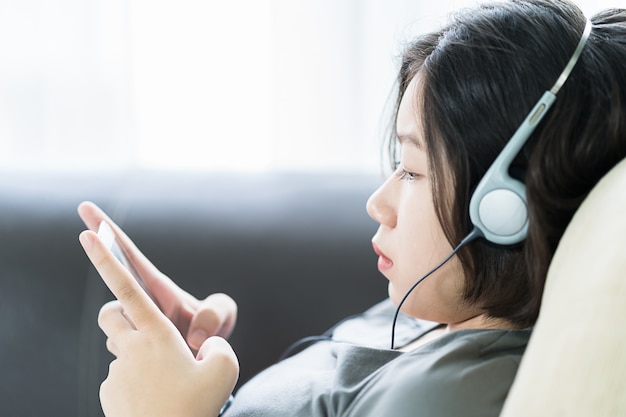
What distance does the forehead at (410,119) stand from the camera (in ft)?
2.49

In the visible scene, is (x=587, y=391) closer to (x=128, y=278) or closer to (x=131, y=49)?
(x=128, y=278)

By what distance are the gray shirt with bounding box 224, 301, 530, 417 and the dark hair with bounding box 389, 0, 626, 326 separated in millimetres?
75

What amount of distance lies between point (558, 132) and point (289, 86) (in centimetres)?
99

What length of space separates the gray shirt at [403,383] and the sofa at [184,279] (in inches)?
11.8

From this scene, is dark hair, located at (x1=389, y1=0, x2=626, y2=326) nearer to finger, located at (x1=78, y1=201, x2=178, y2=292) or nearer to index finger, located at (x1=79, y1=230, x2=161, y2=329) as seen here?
index finger, located at (x1=79, y1=230, x2=161, y2=329)

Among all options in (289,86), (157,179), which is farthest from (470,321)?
(289,86)

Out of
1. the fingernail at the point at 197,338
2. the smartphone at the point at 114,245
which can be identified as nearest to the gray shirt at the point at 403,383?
the fingernail at the point at 197,338

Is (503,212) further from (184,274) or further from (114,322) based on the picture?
(184,274)

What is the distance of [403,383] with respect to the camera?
2.15 ft

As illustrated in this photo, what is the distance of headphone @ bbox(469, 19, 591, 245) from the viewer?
0.67 metres

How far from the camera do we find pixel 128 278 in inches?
30.0

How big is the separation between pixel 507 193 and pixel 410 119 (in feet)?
0.47

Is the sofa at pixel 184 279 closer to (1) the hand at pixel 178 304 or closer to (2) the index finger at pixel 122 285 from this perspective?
(1) the hand at pixel 178 304

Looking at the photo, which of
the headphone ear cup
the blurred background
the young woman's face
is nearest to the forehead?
the young woman's face
